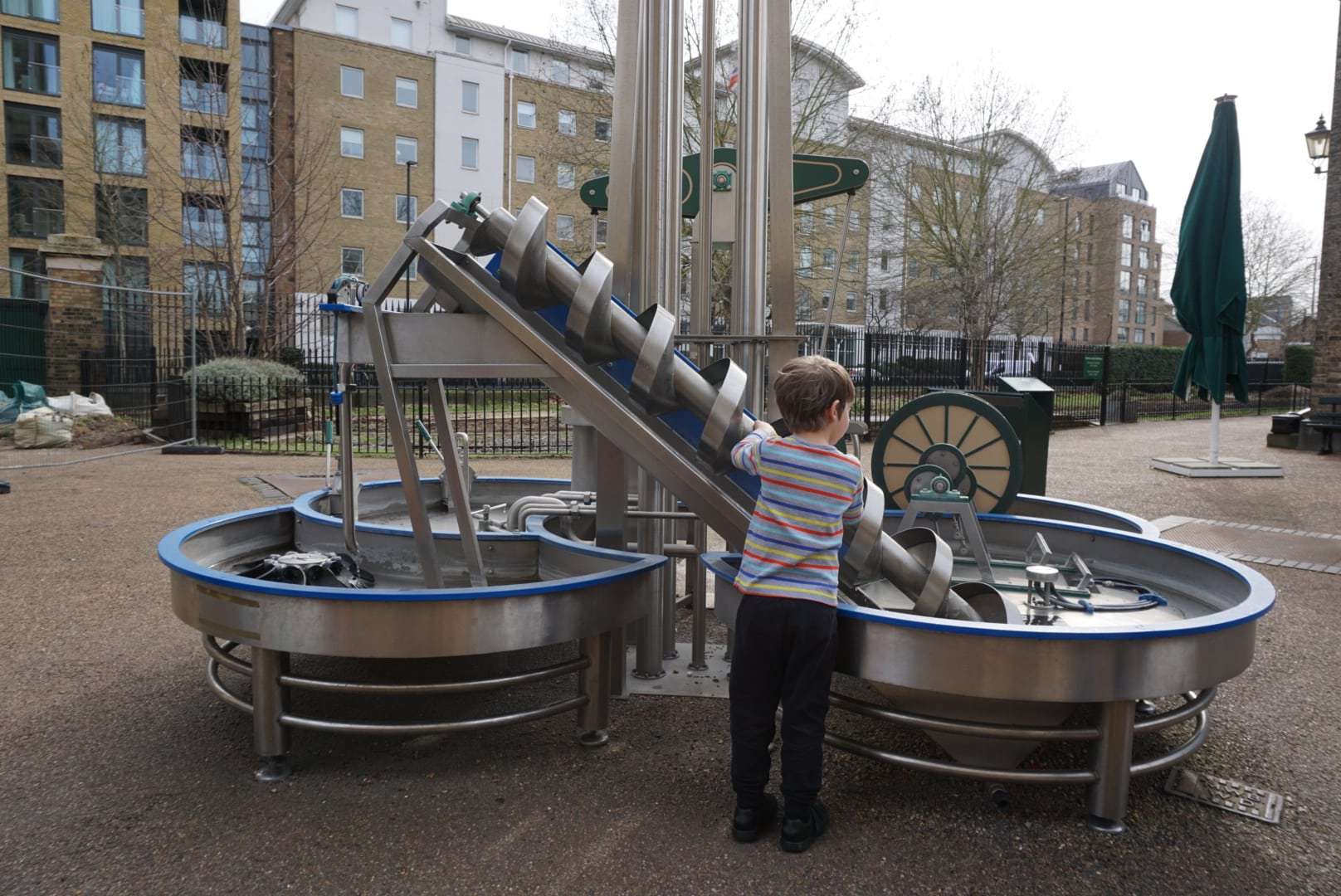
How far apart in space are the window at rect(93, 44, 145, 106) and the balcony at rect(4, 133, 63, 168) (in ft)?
8.38

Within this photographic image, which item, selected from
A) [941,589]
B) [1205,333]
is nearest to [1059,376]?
[1205,333]

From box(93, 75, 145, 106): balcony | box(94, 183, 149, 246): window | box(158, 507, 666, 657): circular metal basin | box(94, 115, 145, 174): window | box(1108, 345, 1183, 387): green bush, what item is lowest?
box(158, 507, 666, 657): circular metal basin

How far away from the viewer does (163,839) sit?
271cm

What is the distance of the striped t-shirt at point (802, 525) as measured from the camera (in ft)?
8.83

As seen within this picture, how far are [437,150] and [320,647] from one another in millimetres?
Result: 42303

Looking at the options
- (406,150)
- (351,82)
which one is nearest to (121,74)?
(351,82)

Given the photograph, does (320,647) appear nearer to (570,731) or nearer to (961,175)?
(570,731)

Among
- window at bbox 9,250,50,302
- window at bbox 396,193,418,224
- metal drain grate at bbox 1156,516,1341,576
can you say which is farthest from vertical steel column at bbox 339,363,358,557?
window at bbox 396,193,418,224

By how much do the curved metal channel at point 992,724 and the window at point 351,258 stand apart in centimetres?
3932

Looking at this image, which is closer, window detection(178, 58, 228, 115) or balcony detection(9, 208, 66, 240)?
window detection(178, 58, 228, 115)

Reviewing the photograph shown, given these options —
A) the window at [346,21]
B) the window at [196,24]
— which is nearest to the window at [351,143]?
the window at [346,21]

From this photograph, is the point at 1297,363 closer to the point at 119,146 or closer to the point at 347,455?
the point at 347,455

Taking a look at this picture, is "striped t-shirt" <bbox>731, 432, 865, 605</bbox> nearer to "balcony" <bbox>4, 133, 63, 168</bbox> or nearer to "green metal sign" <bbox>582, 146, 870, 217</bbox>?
"green metal sign" <bbox>582, 146, 870, 217</bbox>

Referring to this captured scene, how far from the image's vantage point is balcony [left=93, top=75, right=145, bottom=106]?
31.2 m
